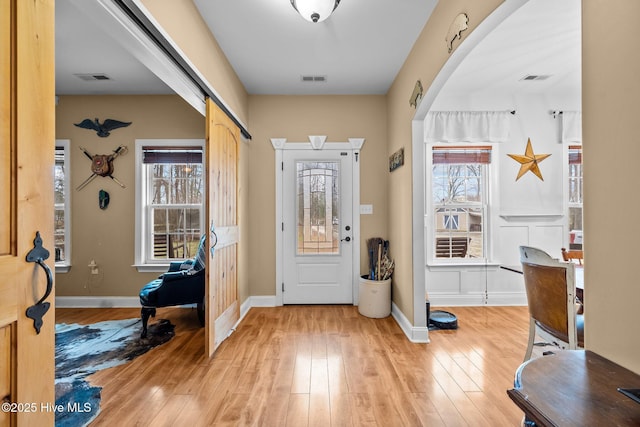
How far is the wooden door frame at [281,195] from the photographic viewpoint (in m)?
4.21

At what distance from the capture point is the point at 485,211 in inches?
168

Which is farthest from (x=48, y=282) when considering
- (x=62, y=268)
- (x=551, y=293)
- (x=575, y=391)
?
(x=62, y=268)

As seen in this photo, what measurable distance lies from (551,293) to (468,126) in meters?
2.77

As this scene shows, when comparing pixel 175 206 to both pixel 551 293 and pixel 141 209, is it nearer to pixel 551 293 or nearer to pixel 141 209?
pixel 141 209

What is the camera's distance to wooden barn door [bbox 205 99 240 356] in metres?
2.71

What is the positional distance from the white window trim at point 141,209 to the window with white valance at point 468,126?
312 centimetres

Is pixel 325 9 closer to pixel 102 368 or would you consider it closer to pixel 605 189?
pixel 605 189

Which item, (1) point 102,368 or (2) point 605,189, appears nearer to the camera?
(2) point 605,189

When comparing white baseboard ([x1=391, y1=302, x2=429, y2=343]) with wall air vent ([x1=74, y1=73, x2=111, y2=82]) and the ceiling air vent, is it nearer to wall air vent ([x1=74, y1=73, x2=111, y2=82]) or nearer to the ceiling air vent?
the ceiling air vent

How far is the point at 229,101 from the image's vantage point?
3291mm

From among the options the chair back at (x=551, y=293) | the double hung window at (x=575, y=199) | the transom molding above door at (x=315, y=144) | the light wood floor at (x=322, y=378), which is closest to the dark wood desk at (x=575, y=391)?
the chair back at (x=551, y=293)

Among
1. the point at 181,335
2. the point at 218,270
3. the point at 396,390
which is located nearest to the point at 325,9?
the point at 218,270

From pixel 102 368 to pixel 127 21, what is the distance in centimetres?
255

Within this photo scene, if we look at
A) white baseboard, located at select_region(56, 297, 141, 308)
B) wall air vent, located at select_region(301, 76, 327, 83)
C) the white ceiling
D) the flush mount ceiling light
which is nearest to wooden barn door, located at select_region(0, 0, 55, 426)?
the flush mount ceiling light
